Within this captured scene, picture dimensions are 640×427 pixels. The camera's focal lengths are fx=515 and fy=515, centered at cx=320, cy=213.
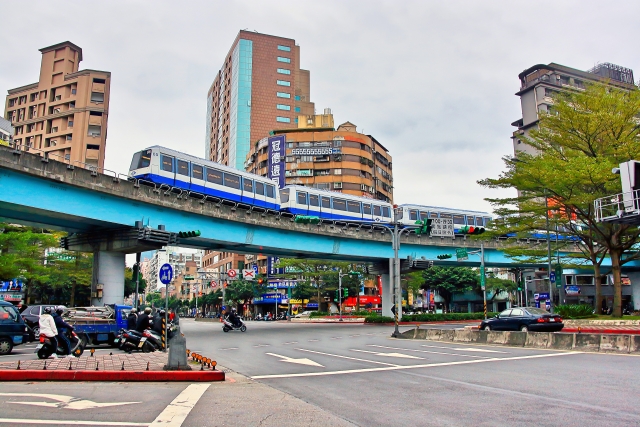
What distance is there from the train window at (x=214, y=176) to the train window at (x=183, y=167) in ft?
5.73

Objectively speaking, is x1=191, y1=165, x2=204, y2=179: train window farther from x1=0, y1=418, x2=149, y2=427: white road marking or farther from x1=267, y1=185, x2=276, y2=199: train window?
x1=0, y1=418, x2=149, y2=427: white road marking

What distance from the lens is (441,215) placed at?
47.7 meters

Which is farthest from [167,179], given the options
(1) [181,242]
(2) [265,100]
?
(2) [265,100]

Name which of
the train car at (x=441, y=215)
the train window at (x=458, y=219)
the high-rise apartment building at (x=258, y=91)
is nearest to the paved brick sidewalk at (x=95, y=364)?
the train car at (x=441, y=215)

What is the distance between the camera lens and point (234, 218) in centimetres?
3219

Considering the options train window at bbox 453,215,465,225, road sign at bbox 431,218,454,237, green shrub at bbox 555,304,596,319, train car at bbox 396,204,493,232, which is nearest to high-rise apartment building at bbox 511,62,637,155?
train car at bbox 396,204,493,232

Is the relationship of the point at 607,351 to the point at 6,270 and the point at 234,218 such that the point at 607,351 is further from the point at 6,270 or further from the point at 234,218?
the point at 6,270

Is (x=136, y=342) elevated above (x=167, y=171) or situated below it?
below

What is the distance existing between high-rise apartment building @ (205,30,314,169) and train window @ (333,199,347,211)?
58937mm

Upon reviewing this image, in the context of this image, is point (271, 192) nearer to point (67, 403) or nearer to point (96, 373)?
point (96, 373)

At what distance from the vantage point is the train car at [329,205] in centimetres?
4022

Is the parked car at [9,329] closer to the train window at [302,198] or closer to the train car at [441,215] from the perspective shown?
the train window at [302,198]

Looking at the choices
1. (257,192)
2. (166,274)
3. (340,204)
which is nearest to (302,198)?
(340,204)

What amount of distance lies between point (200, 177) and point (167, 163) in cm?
265
